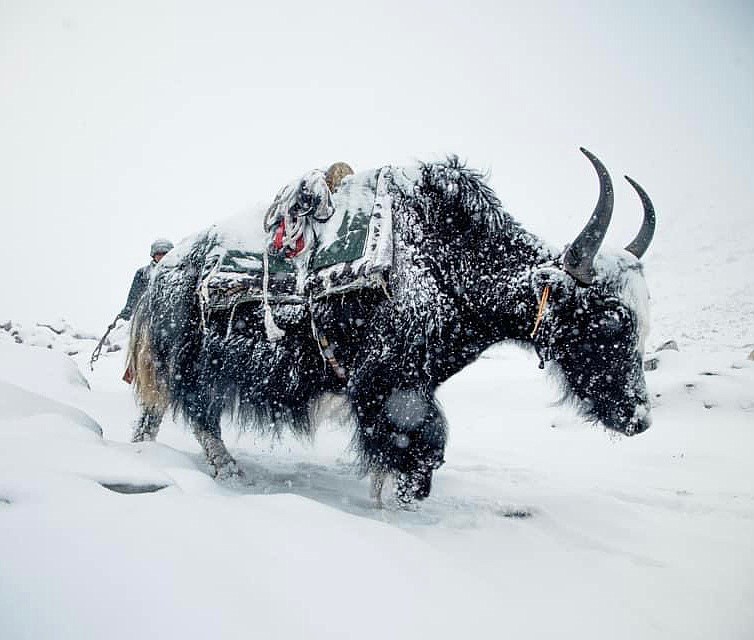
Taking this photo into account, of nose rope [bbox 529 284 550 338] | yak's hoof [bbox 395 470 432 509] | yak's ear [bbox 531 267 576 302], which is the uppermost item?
yak's ear [bbox 531 267 576 302]

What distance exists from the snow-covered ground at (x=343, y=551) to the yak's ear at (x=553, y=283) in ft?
3.30

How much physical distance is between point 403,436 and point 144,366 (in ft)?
5.74

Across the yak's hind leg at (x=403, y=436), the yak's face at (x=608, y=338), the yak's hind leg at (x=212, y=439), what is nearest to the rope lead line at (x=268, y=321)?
the yak's hind leg at (x=403, y=436)

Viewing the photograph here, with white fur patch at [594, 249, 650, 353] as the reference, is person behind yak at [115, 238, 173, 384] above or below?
below

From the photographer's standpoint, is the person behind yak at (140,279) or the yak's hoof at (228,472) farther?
the person behind yak at (140,279)

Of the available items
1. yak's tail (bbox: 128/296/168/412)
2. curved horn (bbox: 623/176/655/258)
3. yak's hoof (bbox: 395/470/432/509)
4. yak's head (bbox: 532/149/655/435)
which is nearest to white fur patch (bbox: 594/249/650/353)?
yak's head (bbox: 532/149/655/435)

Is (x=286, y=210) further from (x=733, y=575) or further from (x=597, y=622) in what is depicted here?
(x=733, y=575)

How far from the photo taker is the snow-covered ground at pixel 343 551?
2.50ft

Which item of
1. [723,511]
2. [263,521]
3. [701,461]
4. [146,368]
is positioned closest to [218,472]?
[146,368]

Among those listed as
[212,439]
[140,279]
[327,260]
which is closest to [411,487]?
[327,260]

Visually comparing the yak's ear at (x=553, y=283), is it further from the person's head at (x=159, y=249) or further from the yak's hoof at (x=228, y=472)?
the person's head at (x=159, y=249)

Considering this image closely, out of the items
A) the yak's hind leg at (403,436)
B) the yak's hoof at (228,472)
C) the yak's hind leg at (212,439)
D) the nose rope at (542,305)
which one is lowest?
the yak's hoof at (228,472)

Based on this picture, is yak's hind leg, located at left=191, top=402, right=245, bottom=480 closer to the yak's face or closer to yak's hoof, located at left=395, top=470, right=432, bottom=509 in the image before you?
yak's hoof, located at left=395, top=470, right=432, bottom=509

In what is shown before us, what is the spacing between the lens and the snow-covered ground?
76cm
